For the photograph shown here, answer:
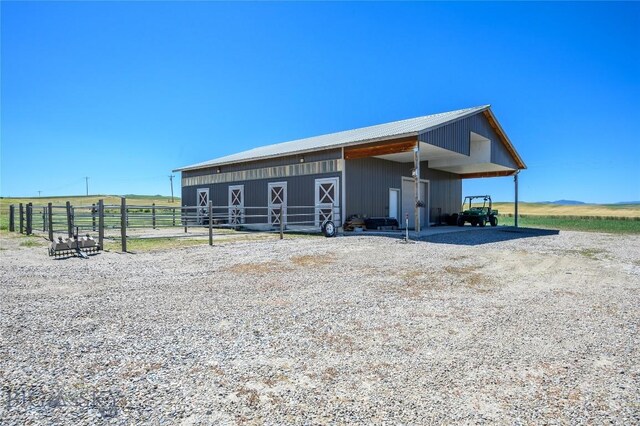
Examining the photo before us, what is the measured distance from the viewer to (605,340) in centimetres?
342

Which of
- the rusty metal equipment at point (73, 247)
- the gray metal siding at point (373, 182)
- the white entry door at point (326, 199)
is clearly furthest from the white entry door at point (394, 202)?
the rusty metal equipment at point (73, 247)

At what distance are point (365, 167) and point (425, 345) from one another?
41.6 ft

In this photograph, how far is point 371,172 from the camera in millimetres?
15898

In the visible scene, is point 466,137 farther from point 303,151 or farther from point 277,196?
point 277,196

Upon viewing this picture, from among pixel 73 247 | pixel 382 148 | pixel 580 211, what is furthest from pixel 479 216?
pixel 580 211

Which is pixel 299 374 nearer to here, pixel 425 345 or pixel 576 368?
pixel 425 345

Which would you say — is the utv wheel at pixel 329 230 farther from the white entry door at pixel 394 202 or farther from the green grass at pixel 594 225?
the green grass at pixel 594 225

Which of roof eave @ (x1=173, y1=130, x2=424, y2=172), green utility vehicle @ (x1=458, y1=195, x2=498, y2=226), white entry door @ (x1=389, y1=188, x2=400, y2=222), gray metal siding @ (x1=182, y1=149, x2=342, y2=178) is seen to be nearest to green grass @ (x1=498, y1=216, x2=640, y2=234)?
green utility vehicle @ (x1=458, y1=195, x2=498, y2=226)

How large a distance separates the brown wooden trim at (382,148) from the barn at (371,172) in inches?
1.3

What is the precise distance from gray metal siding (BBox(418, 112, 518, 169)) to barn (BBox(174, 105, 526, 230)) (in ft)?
0.12

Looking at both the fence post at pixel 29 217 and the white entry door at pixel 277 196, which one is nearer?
the fence post at pixel 29 217

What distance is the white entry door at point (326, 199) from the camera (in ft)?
48.8

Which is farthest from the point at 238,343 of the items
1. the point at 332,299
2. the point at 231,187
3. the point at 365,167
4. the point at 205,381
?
the point at 231,187

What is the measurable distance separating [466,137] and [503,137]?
4.05 meters
